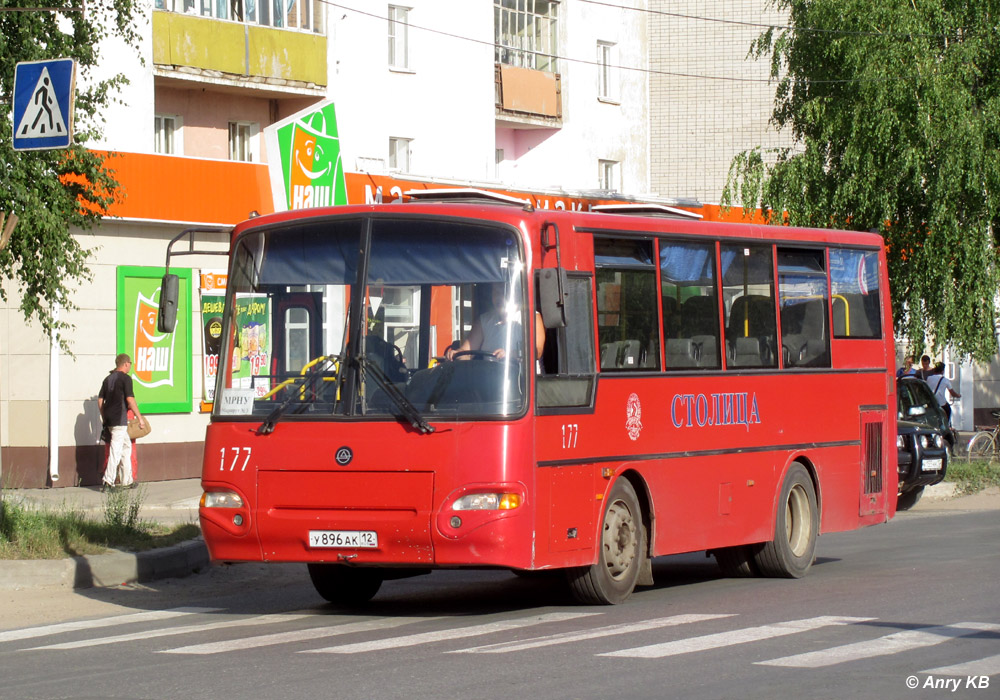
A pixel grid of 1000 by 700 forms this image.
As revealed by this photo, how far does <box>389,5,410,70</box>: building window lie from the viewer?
32281mm

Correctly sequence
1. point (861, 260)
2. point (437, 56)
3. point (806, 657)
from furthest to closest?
point (437, 56) < point (861, 260) < point (806, 657)

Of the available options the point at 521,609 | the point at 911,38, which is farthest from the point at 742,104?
the point at 521,609

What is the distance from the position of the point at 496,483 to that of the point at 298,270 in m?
2.15

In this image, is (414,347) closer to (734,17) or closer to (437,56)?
(437,56)

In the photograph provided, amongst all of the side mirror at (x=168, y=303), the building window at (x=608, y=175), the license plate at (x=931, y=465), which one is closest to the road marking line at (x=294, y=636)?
the side mirror at (x=168, y=303)

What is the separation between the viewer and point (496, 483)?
10.1 metres

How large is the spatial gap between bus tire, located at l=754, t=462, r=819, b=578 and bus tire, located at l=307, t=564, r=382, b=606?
3.47 meters

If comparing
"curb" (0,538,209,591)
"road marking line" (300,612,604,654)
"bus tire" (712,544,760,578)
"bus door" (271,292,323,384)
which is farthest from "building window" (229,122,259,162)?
"road marking line" (300,612,604,654)

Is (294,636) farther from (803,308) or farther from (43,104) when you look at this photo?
(43,104)

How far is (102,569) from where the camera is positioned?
1343 centimetres

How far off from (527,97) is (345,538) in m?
26.6

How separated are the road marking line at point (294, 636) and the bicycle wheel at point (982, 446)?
18714 mm

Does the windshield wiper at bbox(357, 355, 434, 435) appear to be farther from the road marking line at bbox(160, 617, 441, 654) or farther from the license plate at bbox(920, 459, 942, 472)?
the license plate at bbox(920, 459, 942, 472)

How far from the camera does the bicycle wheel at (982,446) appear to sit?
2739cm
